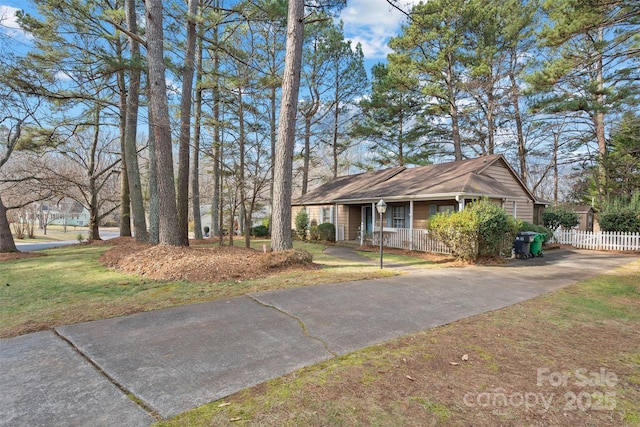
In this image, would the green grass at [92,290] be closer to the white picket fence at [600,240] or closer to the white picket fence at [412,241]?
the white picket fence at [412,241]

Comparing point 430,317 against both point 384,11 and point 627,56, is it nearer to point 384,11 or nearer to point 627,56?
point 384,11

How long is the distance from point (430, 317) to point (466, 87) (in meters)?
19.2

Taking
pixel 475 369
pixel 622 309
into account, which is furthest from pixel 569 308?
pixel 475 369

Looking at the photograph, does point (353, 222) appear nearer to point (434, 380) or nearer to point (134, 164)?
point (134, 164)

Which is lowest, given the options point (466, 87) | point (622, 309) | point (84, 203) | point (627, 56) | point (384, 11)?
point (622, 309)

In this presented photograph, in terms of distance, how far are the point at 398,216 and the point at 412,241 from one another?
8.24 ft

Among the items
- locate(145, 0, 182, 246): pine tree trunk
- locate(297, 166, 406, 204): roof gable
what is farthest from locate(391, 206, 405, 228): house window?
locate(145, 0, 182, 246): pine tree trunk

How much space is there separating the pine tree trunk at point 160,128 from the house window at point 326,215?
10.3 metres

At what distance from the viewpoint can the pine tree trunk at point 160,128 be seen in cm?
912

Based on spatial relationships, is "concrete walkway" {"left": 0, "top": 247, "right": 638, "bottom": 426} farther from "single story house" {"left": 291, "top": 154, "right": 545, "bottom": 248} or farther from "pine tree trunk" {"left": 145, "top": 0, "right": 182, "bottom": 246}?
"single story house" {"left": 291, "top": 154, "right": 545, "bottom": 248}

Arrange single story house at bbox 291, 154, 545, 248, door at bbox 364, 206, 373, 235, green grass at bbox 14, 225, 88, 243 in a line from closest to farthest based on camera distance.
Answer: single story house at bbox 291, 154, 545, 248, door at bbox 364, 206, 373, 235, green grass at bbox 14, 225, 88, 243

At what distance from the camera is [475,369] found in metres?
3.04

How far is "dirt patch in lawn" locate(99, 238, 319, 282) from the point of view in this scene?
699cm

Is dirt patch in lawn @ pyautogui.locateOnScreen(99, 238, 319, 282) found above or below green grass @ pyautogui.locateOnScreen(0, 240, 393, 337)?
above
